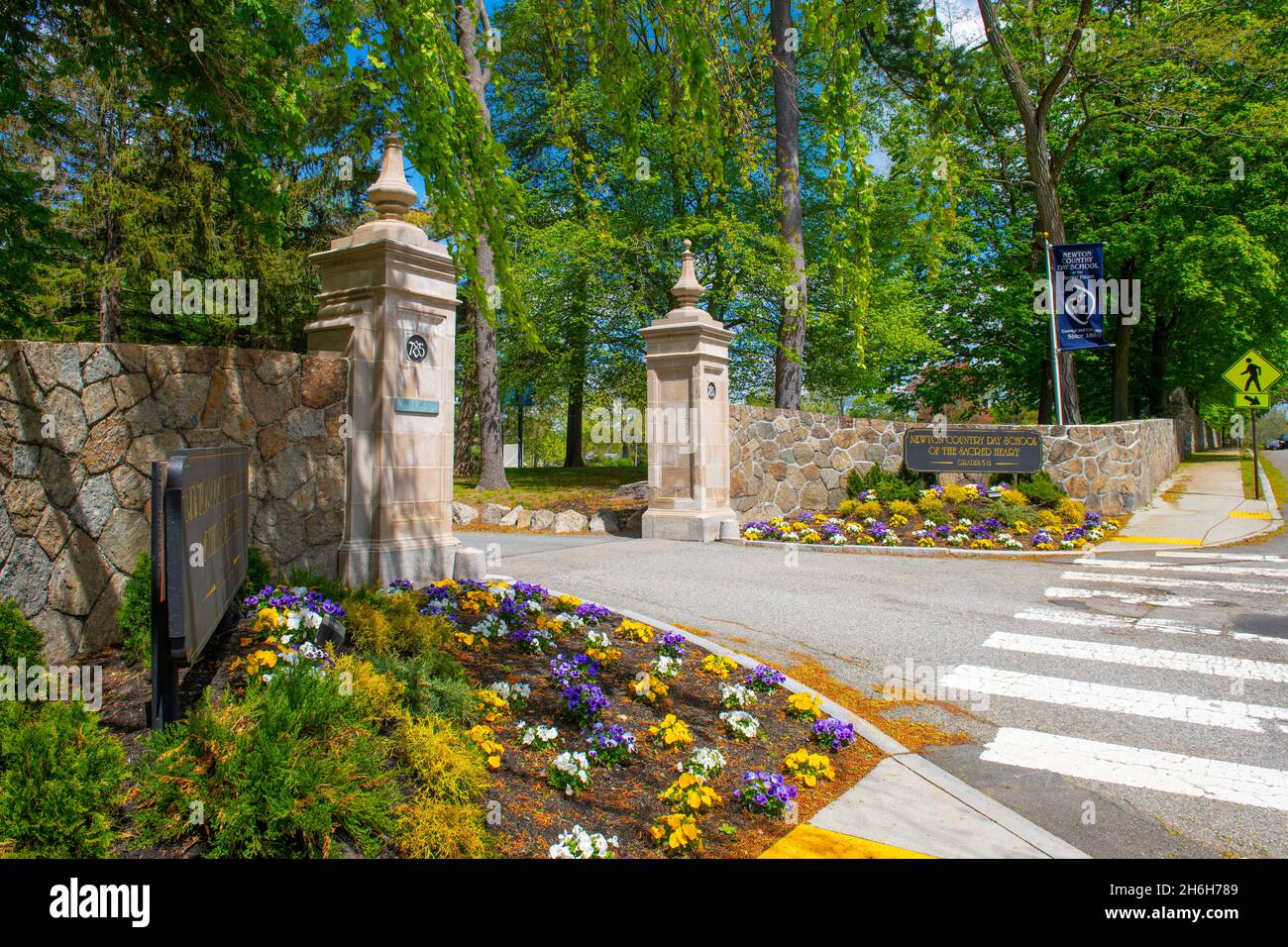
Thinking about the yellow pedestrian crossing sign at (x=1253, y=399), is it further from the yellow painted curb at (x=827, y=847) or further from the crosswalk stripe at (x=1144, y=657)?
the yellow painted curb at (x=827, y=847)

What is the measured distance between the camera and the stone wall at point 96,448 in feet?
15.6

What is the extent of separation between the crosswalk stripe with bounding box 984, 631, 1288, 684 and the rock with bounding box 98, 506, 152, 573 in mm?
6710

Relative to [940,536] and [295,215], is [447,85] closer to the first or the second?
[940,536]

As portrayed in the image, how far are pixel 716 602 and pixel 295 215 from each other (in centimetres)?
2074

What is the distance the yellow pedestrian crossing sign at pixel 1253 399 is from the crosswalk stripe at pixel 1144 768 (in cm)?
1727

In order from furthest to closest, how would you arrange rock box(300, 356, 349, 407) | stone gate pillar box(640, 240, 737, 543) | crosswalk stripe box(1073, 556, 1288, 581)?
stone gate pillar box(640, 240, 737, 543) < crosswalk stripe box(1073, 556, 1288, 581) < rock box(300, 356, 349, 407)

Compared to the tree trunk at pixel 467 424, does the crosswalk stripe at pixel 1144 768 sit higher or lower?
lower

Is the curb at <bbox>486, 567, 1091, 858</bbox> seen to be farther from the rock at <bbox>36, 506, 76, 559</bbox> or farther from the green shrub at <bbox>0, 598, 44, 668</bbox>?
the rock at <bbox>36, 506, 76, 559</bbox>

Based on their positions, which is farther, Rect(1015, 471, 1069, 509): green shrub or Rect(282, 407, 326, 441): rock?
Rect(1015, 471, 1069, 509): green shrub

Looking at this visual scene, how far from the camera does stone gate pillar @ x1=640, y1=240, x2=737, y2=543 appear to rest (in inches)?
516

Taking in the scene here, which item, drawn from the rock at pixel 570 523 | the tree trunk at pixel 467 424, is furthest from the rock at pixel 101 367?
the tree trunk at pixel 467 424

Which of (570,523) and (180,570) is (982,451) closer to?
(570,523)

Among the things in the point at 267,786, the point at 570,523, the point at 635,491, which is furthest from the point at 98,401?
the point at 635,491

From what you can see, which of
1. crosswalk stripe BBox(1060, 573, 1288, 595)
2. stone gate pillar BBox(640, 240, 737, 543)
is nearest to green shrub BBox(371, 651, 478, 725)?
crosswalk stripe BBox(1060, 573, 1288, 595)
